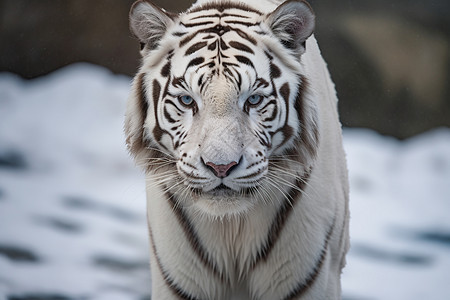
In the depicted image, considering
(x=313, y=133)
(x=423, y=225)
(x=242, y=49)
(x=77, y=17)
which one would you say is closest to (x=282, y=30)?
(x=242, y=49)

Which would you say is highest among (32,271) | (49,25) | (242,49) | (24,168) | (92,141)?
(49,25)

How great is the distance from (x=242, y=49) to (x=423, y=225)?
9.50 feet

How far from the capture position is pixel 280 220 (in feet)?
6.52

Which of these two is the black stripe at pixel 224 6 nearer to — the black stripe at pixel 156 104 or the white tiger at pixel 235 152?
the white tiger at pixel 235 152

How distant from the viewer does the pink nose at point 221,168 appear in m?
1.69

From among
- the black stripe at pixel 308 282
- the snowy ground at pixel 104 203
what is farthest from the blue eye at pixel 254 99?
the snowy ground at pixel 104 203

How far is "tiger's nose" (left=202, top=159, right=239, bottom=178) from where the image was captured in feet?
5.55

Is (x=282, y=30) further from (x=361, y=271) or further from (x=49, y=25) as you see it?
(x=49, y=25)

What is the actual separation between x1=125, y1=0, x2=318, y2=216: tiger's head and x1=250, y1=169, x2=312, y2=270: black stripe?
0.02 metres

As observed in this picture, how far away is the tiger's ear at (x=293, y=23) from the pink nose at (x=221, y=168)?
0.39 m

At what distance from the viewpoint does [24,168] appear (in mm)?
4820

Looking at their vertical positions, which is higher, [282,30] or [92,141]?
[92,141]

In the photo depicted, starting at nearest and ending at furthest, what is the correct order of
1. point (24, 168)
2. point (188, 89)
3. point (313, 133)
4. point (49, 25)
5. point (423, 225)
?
point (188, 89), point (313, 133), point (423, 225), point (24, 168), point (49, 25)

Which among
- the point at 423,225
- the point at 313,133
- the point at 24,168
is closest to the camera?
the point at 313,133
